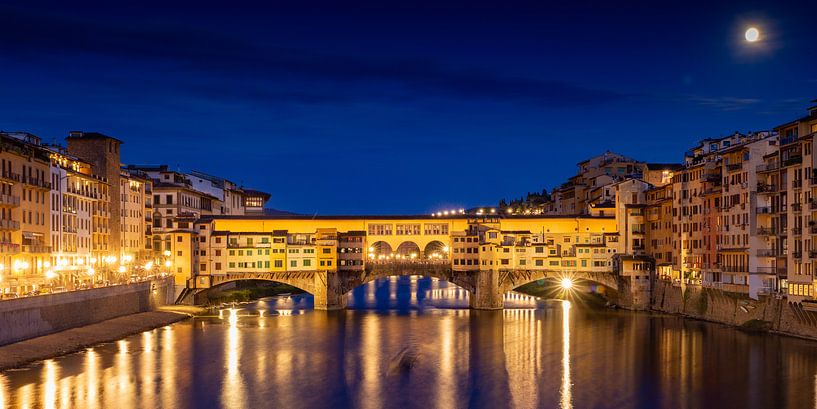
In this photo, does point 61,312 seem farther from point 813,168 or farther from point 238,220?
point 813,168

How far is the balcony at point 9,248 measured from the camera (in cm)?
5700

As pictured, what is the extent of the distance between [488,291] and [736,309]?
24.6m

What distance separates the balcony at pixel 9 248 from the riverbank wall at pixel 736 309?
5168 centimetres

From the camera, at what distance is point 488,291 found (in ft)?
272

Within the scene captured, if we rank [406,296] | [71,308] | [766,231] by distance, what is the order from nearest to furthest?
[71,308] < [766,231] < [406,296]

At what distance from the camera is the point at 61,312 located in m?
56.1

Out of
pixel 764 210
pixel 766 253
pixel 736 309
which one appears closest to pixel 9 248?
pixel 736 309

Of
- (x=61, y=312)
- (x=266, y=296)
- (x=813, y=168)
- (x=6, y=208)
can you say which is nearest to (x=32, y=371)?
(x=61, y=312)

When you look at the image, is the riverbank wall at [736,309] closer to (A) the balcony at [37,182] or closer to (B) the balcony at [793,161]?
(B) the balcony at [793,161]

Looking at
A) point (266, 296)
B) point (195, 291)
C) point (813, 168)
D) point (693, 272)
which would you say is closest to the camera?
point (813, 168)

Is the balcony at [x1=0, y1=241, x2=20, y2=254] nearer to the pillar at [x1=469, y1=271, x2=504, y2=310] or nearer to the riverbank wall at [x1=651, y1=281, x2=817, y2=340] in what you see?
the pillar at [x1=469, y1=271, x2=504, y2=310]

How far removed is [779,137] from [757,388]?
24.2 meters

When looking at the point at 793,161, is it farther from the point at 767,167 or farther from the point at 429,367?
the point at 429,367

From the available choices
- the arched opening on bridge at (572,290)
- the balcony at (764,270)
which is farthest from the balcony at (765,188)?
the arched opening on bridge at (572,290)
